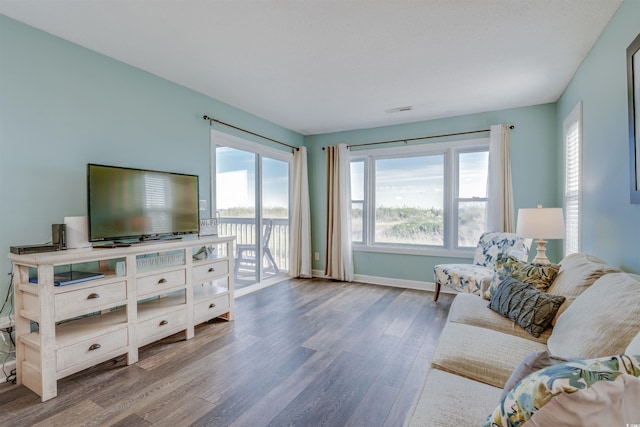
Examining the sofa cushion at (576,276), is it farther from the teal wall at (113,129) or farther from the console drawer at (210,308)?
the console drawer at (210,308)

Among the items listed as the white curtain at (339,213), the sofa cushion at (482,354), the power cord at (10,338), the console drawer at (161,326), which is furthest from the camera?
the white curtain at (339,213)

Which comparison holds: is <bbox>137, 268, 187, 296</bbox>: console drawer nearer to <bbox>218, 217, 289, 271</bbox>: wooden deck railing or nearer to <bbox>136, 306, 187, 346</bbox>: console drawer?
<bbox>136, 306, 187, 346</bbox>: console drawer

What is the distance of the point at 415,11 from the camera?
200cm

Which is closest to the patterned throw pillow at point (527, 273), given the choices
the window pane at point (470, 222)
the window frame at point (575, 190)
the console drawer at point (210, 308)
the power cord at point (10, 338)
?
the window frame at point (575, 190)

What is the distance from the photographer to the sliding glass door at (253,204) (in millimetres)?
3854

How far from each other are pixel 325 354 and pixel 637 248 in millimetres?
2116

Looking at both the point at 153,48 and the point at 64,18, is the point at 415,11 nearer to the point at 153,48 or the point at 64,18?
the point at 153,48

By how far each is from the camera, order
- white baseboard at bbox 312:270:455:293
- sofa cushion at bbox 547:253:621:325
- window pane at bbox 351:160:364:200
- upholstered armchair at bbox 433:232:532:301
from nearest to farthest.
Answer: sofa cushion at bbox 547:253:621:325, upholstered armchair at bbox 433:232:532:301, white baseboard at bbox 312:270:455:293, window pane at bbox 351:160:364:200

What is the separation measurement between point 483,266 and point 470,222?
2.74ft

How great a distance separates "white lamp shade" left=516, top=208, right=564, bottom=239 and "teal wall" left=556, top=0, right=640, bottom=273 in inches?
7.1

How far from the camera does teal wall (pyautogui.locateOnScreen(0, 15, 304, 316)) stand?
6.83ft

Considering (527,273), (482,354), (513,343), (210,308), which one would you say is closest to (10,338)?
(210,308)

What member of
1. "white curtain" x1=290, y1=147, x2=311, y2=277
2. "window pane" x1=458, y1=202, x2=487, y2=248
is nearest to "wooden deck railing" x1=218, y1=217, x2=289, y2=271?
"white curtain" x1=290, y1=147, x2=311, y2=277

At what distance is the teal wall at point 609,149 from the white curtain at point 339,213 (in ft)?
9.55
